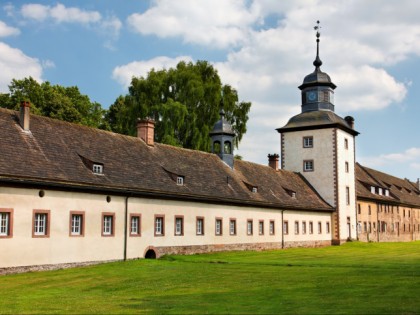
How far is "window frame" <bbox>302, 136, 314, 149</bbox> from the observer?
52500 millimetres

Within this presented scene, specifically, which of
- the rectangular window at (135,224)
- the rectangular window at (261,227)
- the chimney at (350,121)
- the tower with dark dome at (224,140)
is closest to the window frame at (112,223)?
the rectangular window at (135,224)

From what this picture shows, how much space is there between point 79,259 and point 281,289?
11.7 metres

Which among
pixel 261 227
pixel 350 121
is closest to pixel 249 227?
pixel 261 227

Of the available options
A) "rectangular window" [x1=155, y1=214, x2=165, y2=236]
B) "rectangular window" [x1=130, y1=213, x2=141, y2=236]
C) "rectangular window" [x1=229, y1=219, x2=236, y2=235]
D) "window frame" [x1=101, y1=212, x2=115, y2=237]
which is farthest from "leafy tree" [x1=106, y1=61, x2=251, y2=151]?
"window frame" [x1=101, y1=212, x2=115, y2=237]

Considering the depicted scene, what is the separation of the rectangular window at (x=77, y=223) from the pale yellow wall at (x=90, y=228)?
190 millimetres

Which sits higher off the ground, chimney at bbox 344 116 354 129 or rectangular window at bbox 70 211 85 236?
chimney at bbox 344 116 354 129

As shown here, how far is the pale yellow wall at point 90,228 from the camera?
73.9 ft

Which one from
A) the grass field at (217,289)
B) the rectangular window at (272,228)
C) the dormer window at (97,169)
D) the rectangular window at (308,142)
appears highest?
the rectangular window at (308,142)

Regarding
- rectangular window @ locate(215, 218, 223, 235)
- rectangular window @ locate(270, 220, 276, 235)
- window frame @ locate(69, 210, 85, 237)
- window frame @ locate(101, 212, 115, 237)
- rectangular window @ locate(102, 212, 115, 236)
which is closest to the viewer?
window frame @ locate(69, 210, 85, 237)

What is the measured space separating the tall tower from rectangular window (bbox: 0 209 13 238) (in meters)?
34.6

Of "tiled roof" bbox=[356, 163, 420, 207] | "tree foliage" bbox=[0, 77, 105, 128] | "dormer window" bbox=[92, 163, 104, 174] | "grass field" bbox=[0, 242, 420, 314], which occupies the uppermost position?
"tree foliage" bbox=[0, 77, 105, 128]

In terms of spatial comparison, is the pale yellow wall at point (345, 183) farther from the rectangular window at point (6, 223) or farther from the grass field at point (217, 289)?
the rectangular window at point (6, 223)

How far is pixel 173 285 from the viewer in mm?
18422

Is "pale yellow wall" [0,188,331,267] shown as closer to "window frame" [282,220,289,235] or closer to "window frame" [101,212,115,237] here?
"window frame" [101,212,115,237]
